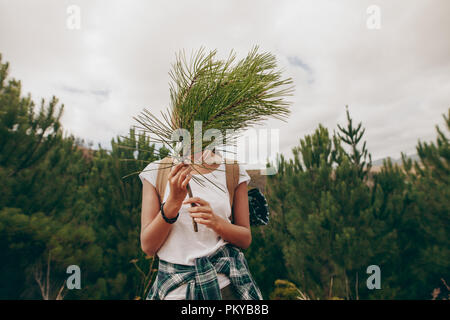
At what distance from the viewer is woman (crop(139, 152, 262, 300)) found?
925mm

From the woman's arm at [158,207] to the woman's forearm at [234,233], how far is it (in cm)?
20

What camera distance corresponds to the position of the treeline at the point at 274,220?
4199 millimetres

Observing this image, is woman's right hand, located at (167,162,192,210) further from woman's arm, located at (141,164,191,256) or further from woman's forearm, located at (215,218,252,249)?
woman's forearm, located at (215,218,252,249)

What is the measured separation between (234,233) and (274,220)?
17.0 ft

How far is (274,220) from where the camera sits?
5949 millimetres

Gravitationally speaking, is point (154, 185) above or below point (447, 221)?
above

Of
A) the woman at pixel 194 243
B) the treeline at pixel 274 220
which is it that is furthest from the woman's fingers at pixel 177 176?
the treeline at pixel 274 220

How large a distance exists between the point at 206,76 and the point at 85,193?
4551mm

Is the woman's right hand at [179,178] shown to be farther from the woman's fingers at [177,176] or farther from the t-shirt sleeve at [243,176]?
the t-shirt sleeve at [243,176]

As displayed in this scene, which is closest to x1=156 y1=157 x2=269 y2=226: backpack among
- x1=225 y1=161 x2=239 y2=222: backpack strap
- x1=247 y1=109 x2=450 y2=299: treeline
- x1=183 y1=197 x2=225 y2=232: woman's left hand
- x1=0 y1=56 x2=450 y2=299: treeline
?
x1=225 y1=161 x2=239 y2=222: backpack strap

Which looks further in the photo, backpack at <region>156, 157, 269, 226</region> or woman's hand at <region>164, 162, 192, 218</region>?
backpack at <region>156, 157, 269, 226</region>
